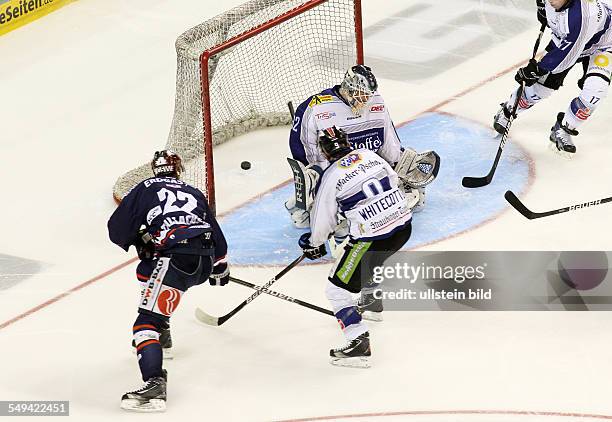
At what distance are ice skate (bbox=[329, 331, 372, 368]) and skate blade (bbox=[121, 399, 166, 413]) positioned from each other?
0.85m

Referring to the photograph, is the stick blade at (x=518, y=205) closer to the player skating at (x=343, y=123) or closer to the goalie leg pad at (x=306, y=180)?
the player skating at (x=343, y=123)

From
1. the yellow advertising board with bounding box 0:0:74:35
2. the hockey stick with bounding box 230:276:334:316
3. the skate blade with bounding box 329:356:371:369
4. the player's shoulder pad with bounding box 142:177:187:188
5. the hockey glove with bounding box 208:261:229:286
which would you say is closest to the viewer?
the player's shoulder pad with bounding box 142:177:187:188

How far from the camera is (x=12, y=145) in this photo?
916 centimetres

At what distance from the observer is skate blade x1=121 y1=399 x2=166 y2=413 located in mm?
6309

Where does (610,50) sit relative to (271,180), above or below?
above

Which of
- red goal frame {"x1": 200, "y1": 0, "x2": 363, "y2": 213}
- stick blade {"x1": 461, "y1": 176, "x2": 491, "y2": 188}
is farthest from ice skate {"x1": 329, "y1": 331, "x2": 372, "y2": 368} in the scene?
stick blade {"x1": 461, "y1": 176, "x2": 491, "y2": 188}

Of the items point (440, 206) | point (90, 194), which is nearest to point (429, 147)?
point (440, 206)

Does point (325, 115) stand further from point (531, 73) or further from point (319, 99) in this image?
point (531, 73)

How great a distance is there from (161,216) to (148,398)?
0.80 meters

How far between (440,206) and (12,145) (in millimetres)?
2786

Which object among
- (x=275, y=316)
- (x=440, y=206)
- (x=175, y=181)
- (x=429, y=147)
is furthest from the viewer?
(x=429, y=147)

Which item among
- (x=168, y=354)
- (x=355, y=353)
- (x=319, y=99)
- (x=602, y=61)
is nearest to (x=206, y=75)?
(x=319, y=99)

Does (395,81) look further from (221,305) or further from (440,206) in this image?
(221,305)

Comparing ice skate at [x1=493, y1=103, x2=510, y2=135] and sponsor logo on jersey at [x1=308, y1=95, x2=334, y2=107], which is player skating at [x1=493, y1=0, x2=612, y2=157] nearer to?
ice skate at [x1=493, y1=103, x2=510, y2=135]
